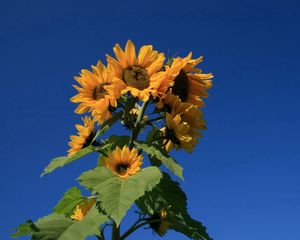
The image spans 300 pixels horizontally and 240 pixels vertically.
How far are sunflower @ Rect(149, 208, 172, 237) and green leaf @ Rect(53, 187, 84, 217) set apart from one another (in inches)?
33.1

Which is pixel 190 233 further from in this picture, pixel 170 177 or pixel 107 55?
pixel 107 55

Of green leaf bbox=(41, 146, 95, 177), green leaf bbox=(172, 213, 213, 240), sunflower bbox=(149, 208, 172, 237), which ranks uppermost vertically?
green leaf bbox=(41, 146, 95, 177)

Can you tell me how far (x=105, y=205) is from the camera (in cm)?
391

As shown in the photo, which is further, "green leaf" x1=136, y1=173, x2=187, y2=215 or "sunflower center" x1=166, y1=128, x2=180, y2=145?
"sunflower center" x1=166, y1=128, x2=180, y2=145

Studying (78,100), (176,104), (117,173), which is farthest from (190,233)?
(78,100)

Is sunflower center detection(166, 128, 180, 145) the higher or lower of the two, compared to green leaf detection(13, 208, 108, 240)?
higher

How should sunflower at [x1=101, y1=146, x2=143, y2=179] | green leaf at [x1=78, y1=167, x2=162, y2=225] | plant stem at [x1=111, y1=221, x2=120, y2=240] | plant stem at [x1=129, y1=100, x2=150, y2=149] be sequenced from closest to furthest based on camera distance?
green leaf at [x1=78, y1=167, x2=162, y2=225], sunflower at [x1=101, y1=146, x2=143, y2=179], plant stem at [x1=111, y1=221, x2=120, y2=240], plant stem at [x1=129, y1=100, x2=150, y2=149]

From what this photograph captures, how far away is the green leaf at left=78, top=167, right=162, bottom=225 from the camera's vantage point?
3.88m

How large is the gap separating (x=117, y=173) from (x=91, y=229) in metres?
0.57

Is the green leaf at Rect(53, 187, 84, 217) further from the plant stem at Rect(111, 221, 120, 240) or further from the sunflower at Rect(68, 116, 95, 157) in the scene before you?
the plant stem at Rect(111, 221, 120, 240)

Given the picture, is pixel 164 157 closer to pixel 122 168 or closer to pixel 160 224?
pixel 122 168

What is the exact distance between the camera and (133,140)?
15.7 feet

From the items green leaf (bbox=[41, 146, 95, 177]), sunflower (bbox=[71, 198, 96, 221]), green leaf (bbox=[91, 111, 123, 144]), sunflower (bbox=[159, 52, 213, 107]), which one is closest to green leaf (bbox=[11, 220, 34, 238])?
green leaf (bbox=[41, 146, 95, 177])

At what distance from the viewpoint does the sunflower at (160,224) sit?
197 inches
